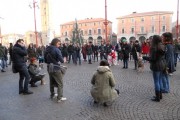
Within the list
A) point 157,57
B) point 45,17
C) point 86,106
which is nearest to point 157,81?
point 157,57

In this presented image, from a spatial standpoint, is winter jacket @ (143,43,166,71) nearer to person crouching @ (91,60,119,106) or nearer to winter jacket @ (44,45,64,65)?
person crouching @ (91,60,119,106)

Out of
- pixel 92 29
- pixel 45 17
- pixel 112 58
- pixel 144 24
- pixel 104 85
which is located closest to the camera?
pixel 104 85

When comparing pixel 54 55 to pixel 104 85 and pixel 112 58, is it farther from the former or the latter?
pixel 112 58

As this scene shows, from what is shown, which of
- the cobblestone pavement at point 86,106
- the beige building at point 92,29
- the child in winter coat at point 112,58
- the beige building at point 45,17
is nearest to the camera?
the cobblestone pavement at point 86,106

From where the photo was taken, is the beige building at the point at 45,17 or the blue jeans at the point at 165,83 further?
the beige building at the point at 45,17

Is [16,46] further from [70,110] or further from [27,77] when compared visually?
[70,110]

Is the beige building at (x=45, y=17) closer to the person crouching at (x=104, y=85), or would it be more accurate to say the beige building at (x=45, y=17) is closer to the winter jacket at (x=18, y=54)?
the winter jacket at (x=18, y=54)

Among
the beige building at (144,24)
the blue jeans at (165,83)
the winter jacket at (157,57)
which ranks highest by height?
the beige building at (144,24)

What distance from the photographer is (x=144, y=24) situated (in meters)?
86.8

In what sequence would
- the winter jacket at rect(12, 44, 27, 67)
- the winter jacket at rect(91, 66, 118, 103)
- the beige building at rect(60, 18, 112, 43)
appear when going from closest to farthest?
the winter jacket at rect(91, 66, 118, 103) < the winter jacket at rect(12, 44, 27, 67) < the beige building at rect(60, 18, 112, 43)

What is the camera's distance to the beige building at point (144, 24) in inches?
3263

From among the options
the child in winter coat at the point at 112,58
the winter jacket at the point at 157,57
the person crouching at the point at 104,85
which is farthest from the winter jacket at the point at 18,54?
the child in winter coat at the point at 112,58

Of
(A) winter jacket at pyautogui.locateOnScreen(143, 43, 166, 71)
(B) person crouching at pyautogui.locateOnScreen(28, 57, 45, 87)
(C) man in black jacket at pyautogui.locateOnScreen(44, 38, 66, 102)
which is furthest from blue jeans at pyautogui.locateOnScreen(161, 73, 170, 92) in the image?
(B) person crouching at pyautogui.locateOnScreen(28, 57, 45, 87)

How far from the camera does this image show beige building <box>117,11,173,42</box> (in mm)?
82875
